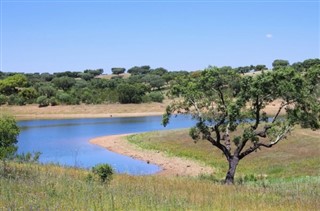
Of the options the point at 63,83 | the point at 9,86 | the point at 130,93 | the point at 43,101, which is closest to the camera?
the point at 130,93

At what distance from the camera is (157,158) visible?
43.1 meters

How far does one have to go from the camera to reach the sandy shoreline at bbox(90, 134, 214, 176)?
35.5 metres

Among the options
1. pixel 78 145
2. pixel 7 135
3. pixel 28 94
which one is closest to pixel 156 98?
pixel 28 94

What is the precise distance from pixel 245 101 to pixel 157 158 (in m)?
20.0

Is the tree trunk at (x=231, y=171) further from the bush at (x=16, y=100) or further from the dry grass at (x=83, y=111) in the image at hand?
the bush at (x=16, y=100)

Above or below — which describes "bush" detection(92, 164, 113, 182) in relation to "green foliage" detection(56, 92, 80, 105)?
below

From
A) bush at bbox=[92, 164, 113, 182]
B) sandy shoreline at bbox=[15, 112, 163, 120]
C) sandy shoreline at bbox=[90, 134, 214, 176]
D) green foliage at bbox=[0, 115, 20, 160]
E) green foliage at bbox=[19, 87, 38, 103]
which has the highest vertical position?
green foliage at bbox=[19, 87, 38, 103]

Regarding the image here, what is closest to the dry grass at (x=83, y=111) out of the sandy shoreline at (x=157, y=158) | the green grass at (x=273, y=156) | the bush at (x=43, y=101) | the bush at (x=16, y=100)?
the bush at (x=43, y=101)

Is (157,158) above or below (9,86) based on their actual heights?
below

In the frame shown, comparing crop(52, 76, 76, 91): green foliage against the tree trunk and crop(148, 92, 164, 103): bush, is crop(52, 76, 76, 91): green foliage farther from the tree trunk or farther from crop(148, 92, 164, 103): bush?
the tree trunk

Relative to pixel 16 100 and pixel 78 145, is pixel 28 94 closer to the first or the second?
pixel 16 100

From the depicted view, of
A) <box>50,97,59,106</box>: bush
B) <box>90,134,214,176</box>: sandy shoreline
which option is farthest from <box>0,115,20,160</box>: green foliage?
<box>50,97,59,106</box>: bush

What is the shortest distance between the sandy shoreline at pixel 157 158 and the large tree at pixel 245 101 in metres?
6.14

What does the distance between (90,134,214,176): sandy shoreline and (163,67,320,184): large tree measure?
6137 mm
